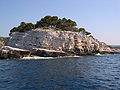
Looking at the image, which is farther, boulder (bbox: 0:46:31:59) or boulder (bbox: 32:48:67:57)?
boulder (bbox: 32:48:67:57)

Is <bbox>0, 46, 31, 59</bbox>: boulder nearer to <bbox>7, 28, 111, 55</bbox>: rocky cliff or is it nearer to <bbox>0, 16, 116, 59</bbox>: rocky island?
<bbox>0, 16, 116, 59</bbox>: rocky island

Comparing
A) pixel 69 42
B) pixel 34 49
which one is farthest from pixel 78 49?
pixel 34 49

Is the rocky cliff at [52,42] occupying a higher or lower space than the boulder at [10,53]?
higher

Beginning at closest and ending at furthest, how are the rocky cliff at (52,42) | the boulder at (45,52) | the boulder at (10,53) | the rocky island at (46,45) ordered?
1. the boulder at (10,53)
2. the rocky island at (46,45)
3. the boulder at (45,52)
4. the rocky cliff at (52,42)

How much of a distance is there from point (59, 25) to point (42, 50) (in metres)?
35.5

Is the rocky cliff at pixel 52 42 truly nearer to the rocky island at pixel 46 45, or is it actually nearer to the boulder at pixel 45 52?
the rocky island at pixel 46 45

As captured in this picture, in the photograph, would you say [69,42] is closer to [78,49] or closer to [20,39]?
[78,49]

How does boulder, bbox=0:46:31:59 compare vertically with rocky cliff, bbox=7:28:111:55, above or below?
below

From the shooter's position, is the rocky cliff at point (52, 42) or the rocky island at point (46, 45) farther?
the rocky cliff at point (52, 42)

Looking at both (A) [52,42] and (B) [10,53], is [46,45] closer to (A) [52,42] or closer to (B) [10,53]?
(A) [52,42]

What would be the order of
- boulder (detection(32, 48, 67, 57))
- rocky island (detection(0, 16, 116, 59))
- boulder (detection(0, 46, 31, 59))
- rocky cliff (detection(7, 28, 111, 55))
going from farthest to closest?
rocky cliff (detection(7, 28, 111, 55)) < boulder (detection(32, 48, 67, 57)) < rocky island (detection(0, 16, 116, 59)) < boulder (detection(0, 46, 31, 59))

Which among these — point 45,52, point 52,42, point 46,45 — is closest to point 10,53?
point 45,52

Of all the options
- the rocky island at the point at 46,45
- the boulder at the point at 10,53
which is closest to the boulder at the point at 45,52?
the rocky island at the point at 46,45

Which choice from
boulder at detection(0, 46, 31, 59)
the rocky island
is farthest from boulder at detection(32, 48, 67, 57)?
boulder at detection(0, 46, 31, 59)
